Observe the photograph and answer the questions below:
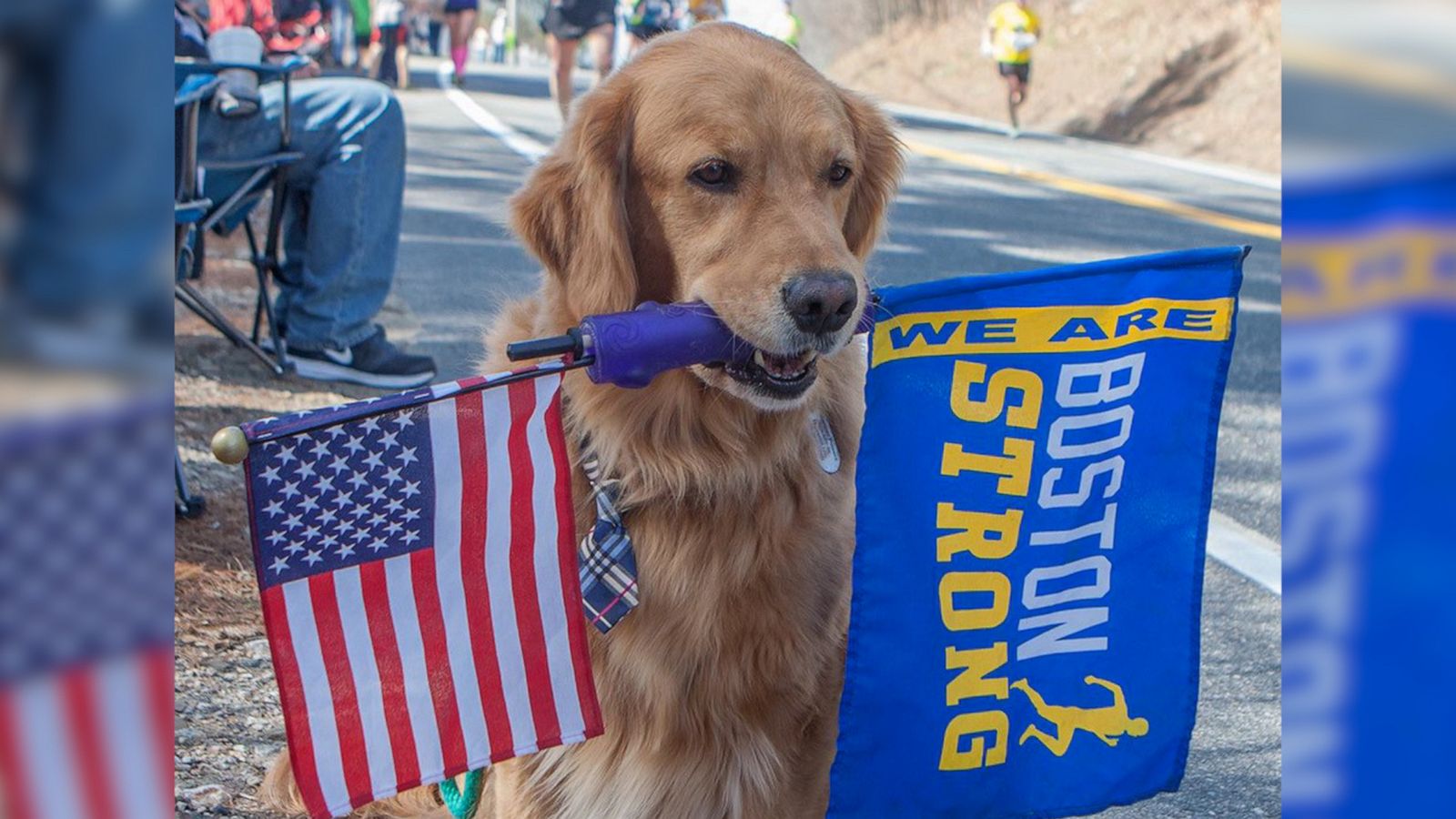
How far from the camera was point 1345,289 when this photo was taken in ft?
2.07

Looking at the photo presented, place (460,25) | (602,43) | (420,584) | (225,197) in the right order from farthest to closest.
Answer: (460,25)
(602,43)
(225,197)
(420,584)

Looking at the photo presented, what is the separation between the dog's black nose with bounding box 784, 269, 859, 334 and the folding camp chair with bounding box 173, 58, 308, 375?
3179mm

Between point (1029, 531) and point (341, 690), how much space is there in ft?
3.79

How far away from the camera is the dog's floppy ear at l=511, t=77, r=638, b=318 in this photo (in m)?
2.79

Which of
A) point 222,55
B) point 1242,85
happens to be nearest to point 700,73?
point 222,55

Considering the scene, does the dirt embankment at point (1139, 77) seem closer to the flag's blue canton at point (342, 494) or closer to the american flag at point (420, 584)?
the american flag at point (420, 584)

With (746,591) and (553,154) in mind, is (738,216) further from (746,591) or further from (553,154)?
(746,591)

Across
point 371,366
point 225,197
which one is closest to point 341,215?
point 225,197

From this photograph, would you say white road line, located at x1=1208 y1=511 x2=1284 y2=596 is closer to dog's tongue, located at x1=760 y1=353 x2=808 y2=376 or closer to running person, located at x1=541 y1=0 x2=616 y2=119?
dog's tongue, located at x1=760 y1=353 x2=808 y2=376

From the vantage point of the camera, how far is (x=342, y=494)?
6.92 ft

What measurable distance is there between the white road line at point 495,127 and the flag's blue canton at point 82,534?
1063 cm

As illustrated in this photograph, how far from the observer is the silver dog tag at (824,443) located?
2824 millimetres

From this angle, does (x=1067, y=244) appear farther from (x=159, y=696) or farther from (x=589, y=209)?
(x=159, y=696)

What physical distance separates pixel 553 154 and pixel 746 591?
95cm
